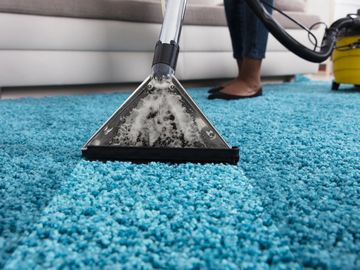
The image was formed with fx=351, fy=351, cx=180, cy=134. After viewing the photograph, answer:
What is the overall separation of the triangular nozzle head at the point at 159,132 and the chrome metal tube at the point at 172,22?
0.29 ft

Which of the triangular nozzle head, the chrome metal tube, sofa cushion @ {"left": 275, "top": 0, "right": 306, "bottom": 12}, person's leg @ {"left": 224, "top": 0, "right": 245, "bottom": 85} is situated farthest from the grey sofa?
the triangular nozzle head

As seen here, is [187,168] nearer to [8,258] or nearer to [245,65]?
[8,258]

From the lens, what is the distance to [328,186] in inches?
17.0

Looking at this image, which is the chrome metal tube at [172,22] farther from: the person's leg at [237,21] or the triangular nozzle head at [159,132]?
the person's leg at [237,21]

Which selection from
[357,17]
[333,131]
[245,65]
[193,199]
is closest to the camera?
[193,199]

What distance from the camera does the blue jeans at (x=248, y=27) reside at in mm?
1202

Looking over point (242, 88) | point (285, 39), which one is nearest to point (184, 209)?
point (285, 39)

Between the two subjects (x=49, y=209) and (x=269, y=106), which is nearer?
(x=49, y=209)

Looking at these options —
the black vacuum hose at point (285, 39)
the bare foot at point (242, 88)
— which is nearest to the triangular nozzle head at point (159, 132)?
the black vacuum hose at point (285, 39)

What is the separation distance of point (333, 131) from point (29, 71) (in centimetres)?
109

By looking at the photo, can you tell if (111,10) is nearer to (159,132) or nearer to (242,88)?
(242,88)

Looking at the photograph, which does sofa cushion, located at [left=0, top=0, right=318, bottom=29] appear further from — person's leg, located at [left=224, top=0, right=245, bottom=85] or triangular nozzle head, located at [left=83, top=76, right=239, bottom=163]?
triangular nozzle head, located at [left=83, top=76, right=239, bottom=163]

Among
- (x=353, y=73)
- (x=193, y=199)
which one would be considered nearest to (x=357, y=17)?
(x=353, y=73)

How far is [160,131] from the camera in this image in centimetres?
53
